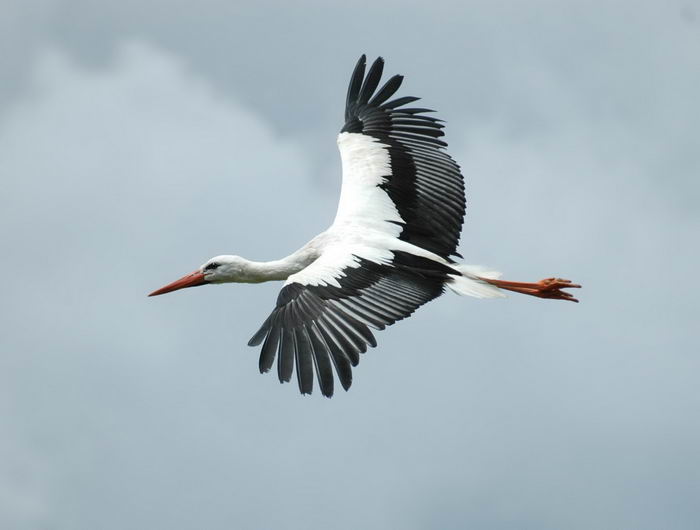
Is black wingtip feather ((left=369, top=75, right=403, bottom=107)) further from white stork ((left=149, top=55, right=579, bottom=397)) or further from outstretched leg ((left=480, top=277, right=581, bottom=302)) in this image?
outstretched leg ((left=480, top=277, right=581, bottom=302))

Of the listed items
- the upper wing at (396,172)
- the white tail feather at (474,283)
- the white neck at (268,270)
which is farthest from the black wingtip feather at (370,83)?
the white tail feather at (474,283)

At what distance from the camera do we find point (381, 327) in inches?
551

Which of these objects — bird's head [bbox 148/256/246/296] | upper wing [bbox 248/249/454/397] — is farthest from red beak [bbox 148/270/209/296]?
upper wing [bbox 248/249/454/397]

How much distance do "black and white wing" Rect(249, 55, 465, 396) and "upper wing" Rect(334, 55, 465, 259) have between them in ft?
0.04

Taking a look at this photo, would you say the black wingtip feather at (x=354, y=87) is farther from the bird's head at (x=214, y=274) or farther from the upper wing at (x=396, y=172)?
the bird's head at (x=214, y=274)

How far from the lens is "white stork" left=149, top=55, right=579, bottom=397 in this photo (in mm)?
13617

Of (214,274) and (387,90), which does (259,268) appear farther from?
(387,90)

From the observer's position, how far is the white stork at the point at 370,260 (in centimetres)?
1362

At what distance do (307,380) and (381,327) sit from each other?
1229mm

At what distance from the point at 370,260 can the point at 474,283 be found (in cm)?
139

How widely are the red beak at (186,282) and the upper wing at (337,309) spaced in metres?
2.70

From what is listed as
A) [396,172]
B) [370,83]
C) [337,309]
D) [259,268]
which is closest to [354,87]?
[370,83]

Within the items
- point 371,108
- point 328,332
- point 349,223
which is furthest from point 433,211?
point 328,332

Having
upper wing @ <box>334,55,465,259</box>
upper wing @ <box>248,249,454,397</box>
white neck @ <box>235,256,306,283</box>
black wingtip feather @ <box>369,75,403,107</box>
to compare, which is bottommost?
upper wing @ <box>248,249,454,397</box>
